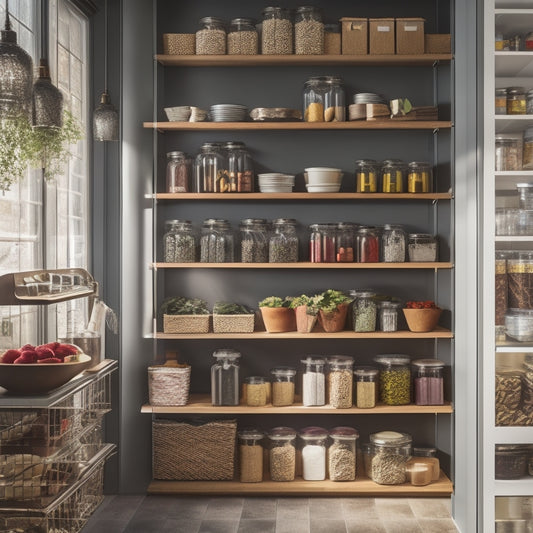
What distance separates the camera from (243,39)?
4.57 metres

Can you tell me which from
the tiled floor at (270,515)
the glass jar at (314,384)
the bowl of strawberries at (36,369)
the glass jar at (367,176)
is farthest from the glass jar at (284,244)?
the bowl of strawberries at (36,369)

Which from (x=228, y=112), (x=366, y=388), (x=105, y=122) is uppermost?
(x=228, y=112)

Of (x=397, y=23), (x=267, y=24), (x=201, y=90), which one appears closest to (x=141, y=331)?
(x=201, y=90)

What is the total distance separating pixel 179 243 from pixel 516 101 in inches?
80.8

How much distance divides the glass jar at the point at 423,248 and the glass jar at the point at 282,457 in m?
1.30

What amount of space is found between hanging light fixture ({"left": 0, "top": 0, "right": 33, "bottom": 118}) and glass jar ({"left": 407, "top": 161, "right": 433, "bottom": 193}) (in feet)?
9.34

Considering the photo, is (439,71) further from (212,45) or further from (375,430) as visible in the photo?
(375,430)

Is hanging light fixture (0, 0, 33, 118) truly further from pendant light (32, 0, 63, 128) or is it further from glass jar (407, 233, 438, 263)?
glass jar (407, 233, 438, 263)

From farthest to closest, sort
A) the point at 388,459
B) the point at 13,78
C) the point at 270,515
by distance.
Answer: the point at 388,459 → the point at 270,515 → the point at 13,78

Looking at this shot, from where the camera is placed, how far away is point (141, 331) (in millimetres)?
4574

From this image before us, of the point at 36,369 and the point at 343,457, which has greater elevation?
the point at 36,369

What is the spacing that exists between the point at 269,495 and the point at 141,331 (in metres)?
1.23

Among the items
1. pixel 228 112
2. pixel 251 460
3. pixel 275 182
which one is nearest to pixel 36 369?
pixel 251 460

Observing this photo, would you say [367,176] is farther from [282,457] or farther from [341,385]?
[282,457]
